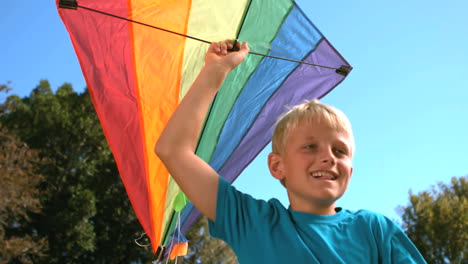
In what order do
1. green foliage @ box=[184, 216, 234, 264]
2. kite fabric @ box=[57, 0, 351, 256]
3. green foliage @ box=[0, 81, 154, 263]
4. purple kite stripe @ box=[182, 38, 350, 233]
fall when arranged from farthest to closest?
green foliage @ box=[184, 216, 234, 264] → green foliage @ box=[0, 81, 154, 263] → purple kite stripe @ box=[182, 38, 350, 233] → kite fabric @ box=[57, 0, 351, 256]

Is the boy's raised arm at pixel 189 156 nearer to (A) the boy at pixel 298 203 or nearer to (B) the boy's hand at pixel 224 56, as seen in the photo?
(A) the boy at pixel 298 203

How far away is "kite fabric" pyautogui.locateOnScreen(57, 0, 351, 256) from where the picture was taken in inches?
104

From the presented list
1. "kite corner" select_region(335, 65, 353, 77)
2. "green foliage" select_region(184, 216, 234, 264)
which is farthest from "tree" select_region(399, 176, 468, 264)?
"kite corner" select_region(335, 65, 353, 77)

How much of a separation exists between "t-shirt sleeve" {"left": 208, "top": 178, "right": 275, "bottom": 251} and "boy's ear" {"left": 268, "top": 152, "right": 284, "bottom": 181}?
7.1 inches

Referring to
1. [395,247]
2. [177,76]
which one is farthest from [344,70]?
[395,247]

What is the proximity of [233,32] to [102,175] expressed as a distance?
1769 cm

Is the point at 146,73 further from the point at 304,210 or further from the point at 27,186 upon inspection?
the point at 27,186

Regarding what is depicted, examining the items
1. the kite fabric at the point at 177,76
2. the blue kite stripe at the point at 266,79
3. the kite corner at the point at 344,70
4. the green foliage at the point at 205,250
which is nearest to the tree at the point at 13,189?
the green foliage at the point at 205,250

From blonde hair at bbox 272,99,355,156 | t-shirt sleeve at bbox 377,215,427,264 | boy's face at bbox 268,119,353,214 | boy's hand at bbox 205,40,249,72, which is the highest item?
boy's hand at bbox 205,40,249,72

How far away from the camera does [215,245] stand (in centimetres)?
1875

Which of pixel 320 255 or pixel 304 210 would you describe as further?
pixel 304 210

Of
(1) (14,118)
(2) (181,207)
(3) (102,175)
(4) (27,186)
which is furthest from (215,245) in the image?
(2) (181,207)

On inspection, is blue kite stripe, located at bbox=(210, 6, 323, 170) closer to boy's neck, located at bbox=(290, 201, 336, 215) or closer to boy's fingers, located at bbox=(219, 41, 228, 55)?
boy's fingers, located at bbox=(219, 41, 228, 55)

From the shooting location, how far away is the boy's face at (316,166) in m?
1.60
